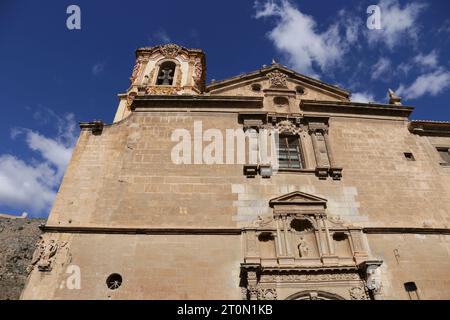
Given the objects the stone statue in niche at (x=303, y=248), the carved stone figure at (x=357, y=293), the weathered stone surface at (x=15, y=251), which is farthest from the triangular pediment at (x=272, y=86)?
the weathered stone surface at (x=15, y=251)

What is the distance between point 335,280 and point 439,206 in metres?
5.14

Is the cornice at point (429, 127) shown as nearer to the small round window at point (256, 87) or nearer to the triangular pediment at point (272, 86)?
the triangular pediment at point (272, 86)

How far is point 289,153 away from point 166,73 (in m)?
12.8

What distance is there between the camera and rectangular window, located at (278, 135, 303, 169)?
1186 centimetres

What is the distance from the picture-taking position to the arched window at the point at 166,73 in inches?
838

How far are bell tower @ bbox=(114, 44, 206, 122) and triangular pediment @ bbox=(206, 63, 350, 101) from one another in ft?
18.0

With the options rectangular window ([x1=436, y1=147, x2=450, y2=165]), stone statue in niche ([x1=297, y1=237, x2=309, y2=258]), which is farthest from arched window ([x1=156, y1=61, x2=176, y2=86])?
rectangular window ([x1=436, y1=147, x2=450, y2=165])

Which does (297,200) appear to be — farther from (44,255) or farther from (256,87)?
(44,255)

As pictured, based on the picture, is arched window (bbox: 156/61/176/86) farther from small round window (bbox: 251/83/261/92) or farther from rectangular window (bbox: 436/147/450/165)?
rectangular window (bbox: 436/147/450/165)

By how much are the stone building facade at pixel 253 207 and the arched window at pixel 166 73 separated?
8947mm

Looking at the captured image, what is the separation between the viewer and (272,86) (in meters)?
14.3

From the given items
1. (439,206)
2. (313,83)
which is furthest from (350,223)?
(313,83)
